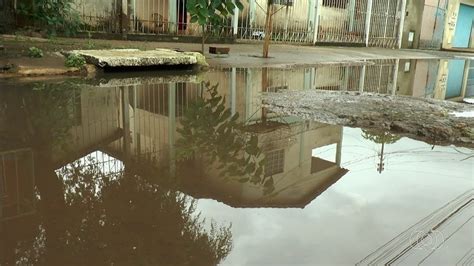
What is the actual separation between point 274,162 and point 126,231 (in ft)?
5.68

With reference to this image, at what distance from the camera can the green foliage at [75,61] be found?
7661mm

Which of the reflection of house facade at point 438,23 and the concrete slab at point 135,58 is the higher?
the reflection of house facade at point 438,23

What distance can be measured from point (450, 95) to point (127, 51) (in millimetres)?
6558

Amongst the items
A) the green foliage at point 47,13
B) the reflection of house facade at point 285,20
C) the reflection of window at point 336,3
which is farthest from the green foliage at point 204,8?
the reflection of window at point 336,3

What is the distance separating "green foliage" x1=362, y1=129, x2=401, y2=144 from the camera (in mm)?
4371

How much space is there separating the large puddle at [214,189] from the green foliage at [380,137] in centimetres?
2

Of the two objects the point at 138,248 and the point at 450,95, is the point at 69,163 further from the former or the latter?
the point at 450,95

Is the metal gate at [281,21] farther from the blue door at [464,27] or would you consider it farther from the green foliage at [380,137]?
the blue door at [464,27]

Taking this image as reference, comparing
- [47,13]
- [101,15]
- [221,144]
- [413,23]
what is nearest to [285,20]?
[101,15]

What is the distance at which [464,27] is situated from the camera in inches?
1163

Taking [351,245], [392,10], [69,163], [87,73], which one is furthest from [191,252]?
[392,10]

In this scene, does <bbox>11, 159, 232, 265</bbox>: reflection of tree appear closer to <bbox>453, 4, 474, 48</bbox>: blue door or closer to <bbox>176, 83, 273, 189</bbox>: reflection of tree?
<bbox>176, 83, 273, 189</bbox>: reflection of tree

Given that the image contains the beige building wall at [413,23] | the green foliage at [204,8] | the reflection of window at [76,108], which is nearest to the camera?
the reflection of window at [76,108]

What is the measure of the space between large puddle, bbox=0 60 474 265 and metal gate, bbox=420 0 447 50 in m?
22.3
